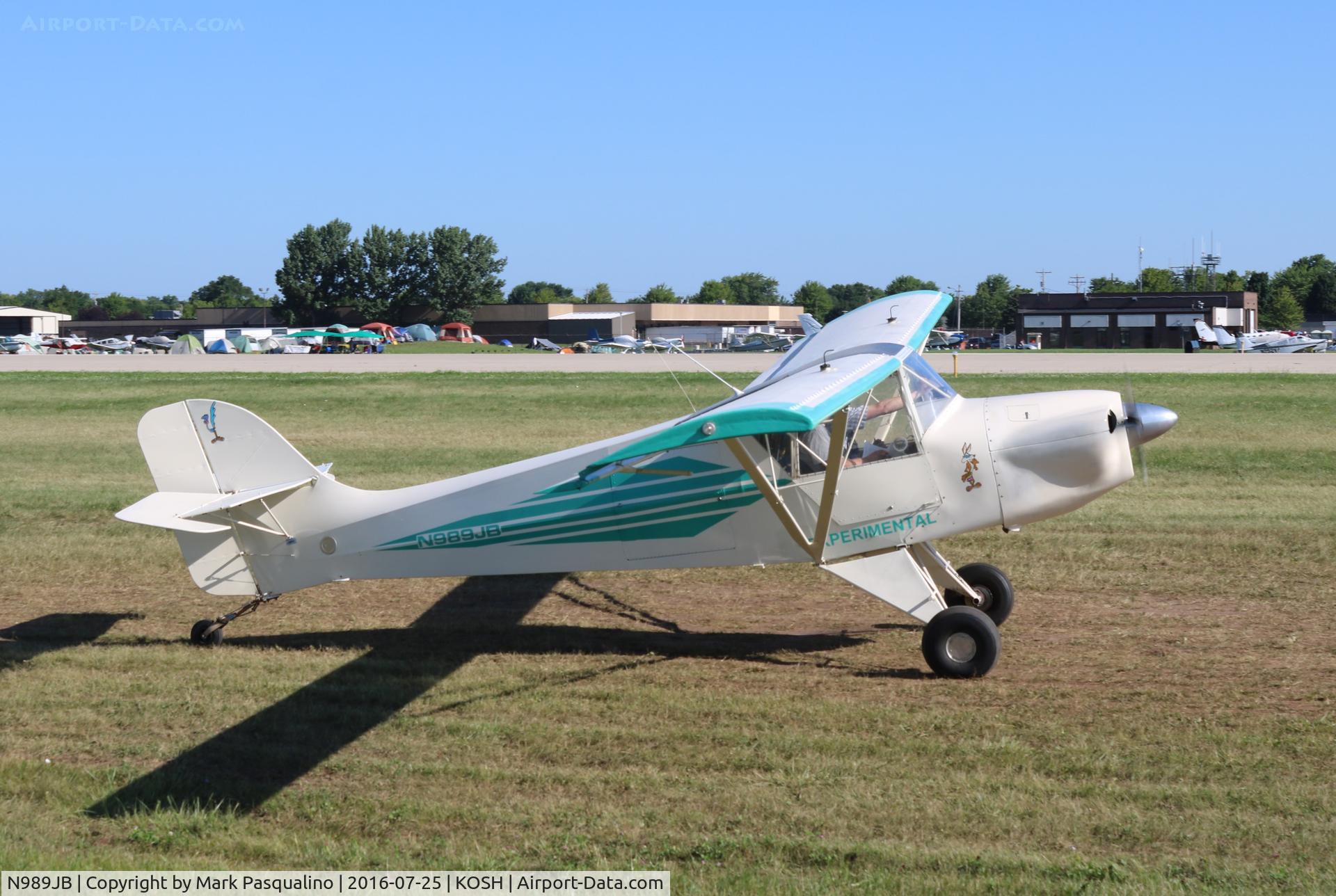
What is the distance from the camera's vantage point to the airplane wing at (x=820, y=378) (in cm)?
622

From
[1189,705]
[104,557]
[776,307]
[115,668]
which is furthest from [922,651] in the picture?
[776,307]

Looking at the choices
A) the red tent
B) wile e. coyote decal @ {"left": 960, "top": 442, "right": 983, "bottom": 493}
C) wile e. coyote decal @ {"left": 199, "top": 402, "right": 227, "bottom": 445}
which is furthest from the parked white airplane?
wile e. coyote decal @ {"left": 199, "top": 402, "right": 227, "bottom": 445}

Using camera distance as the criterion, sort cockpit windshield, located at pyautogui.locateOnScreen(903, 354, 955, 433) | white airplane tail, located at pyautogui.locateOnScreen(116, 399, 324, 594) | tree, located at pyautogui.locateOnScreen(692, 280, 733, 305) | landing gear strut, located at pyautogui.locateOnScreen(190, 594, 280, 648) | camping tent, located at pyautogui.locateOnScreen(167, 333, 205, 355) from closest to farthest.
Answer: cockpit windshield, located at pyautogui.locateOnScreen(903, 354, 955, 433)
white airplane tail, located at pyautogui.locateOnScreen(116, 399, 324, 594)
landing gear strut, located at pyautogui.locateOnScreen(190, 594, 280, 648)
camping tent, located at pyautogui.locateOnScreen(167, 333, 205, 355)
tree, located at pyautogui.locateOnScreen(692, 280, 733, 305)

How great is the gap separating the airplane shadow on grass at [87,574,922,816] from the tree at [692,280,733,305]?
579 feet

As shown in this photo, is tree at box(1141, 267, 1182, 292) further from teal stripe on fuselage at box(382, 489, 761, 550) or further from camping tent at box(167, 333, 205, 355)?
teal stripe on fuselage at box(382, 489, 761, 550)

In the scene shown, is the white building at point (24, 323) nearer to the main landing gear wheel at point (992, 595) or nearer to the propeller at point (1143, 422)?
the main landing gear wheel at point (992, 595)

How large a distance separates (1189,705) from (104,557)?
35.0 ft

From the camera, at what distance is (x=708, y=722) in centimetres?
731

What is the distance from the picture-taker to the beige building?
109812mm

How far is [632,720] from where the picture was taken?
24.2 ft

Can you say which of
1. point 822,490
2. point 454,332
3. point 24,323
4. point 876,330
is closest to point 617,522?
point 822,490

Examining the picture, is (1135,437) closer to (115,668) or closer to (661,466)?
(661,466)

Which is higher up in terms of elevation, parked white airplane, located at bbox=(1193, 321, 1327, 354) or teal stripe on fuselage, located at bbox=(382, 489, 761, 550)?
parked white airplane, located at bbox=(1193, 321, 1327, 354)

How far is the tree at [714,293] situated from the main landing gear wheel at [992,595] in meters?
177
